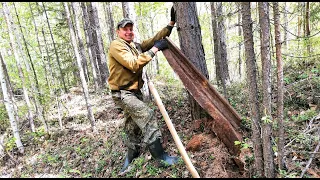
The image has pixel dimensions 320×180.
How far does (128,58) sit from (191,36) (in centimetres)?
138

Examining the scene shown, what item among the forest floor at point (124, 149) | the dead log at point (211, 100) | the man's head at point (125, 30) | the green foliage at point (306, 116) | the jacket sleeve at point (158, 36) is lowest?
the forest floor at point (124, 149)

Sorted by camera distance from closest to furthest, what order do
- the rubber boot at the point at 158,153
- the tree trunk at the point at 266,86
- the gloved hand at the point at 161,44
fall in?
the tree trunk at the point at 266,86
the rubber boot at the point at 158,153
the gloved hand at the point at 161,44

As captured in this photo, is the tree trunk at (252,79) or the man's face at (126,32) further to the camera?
the man's face at (126,32)

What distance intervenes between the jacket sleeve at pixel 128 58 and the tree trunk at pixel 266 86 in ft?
6.34

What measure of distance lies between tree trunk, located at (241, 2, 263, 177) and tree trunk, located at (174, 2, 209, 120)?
4.82ft

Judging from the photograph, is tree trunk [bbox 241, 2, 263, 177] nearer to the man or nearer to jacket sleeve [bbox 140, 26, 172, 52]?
the man

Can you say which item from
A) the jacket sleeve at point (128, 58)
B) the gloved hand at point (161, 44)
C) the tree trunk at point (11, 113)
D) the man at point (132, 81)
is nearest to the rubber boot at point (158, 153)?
the man at point (132, 81)

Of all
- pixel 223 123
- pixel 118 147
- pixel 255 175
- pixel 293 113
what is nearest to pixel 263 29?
pixel 223 123

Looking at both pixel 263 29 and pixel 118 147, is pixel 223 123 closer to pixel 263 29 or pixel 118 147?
pixel 263 29

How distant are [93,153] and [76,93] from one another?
9.41 meters

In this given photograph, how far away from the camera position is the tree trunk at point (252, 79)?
2.80 meters

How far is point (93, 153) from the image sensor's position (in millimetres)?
5914

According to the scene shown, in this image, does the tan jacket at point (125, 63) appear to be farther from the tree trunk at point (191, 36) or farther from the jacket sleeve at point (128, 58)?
the tree trunk at point (191, 36)

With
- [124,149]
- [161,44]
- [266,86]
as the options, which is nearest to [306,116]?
[266,86]
